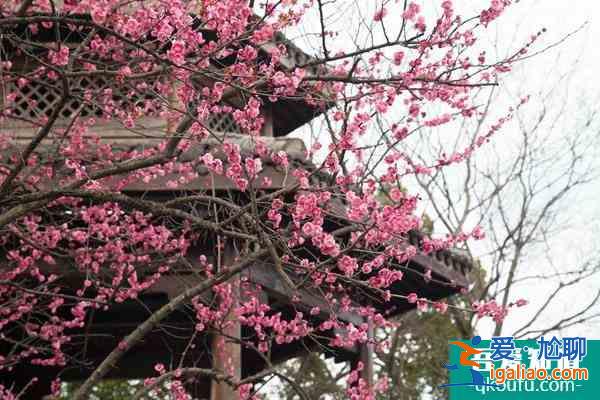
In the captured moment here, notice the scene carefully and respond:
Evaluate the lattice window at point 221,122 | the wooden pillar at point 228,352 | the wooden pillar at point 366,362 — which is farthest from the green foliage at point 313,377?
the wooden pillar at point 228,352

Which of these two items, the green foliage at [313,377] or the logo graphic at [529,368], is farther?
the green foliage at [313,377]

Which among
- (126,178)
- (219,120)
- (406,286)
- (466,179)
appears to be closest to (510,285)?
(466,179)

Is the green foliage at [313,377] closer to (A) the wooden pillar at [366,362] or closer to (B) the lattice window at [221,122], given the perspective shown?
(A) the wooden pillar at [366,362]

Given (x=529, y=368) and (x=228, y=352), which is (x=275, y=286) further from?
(x=529, y=368)

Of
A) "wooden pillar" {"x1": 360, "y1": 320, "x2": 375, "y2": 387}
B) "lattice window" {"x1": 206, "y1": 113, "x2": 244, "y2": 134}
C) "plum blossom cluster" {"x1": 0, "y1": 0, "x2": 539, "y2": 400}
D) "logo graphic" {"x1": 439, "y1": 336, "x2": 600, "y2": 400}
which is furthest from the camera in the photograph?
"wooden pillar" {"x1": 360, "y1": 320, "x2": 375, "y2": 387}

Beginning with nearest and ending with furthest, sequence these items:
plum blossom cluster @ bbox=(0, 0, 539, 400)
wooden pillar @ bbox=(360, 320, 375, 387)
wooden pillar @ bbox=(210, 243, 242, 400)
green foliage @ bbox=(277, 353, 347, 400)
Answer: plum blossom cluster @ bbox=(0, 0, 539, 400) → wooden pillar @ bbox=(210, 243, 242, 400) → wooden pillar @ bbox=(360, 320, 375, 387) → green foliage @ bbox=(277, 353, 347, 400)

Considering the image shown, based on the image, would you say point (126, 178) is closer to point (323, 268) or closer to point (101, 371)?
point (101, 371)

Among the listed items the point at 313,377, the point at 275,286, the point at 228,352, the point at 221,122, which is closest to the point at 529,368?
the point at 275,286

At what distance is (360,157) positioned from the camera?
18.6 feet

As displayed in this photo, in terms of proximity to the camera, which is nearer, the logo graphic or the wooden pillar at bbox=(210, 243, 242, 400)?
the wooden pillar at bbox=(210, 243, 242, 400)

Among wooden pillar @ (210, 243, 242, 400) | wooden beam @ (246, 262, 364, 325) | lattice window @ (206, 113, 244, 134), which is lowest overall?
wooden pillar @ (210, 243, 242, 400)

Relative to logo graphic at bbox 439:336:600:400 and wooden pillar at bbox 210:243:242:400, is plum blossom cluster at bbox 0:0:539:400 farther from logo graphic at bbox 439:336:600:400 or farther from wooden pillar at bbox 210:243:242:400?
logo graphic at bbox 439:336:600:400

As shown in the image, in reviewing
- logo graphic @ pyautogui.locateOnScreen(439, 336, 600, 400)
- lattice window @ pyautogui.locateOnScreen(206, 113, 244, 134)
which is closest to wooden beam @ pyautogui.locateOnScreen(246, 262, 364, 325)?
logo graphic @ pyautogui.locateOnScreen(439, 336, 600, 400)

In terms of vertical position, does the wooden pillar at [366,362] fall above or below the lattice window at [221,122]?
below
